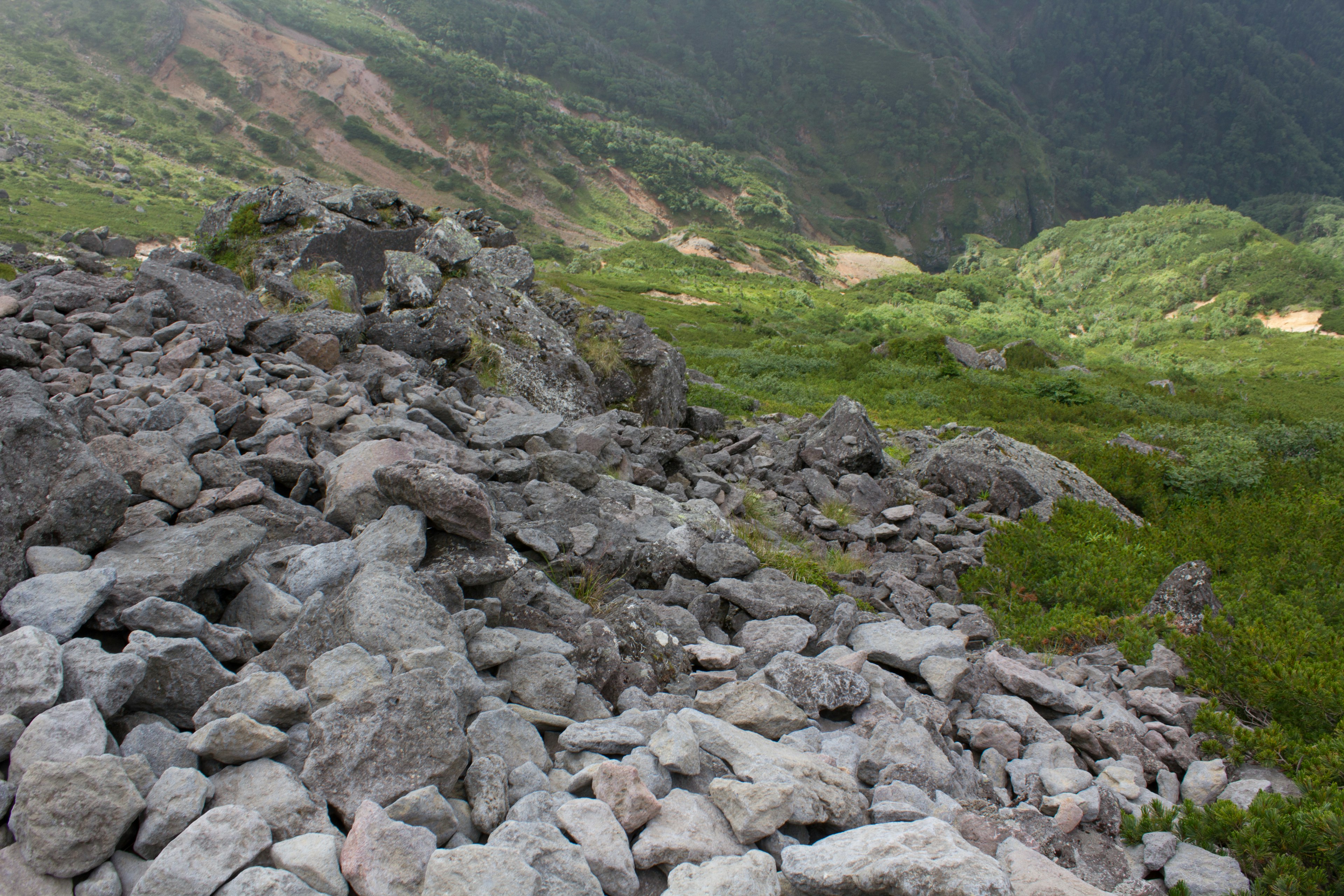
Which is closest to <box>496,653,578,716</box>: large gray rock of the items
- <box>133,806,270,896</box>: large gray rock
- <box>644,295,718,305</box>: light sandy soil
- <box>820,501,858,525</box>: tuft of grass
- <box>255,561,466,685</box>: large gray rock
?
<box>255,561,466,685</box>: large gray rock

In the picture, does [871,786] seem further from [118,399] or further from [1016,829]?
[118,399]

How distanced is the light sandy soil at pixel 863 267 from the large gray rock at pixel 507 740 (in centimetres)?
10611

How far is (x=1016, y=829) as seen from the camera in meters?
3.56

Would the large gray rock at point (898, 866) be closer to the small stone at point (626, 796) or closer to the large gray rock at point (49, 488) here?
the small stone at point (626, 796)

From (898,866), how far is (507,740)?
5.60 feet

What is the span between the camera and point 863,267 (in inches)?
4614

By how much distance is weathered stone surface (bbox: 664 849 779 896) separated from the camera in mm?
2613

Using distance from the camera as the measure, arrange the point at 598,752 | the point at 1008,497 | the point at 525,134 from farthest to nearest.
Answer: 1. the point at 525,134
2. the point at 1008,497
3. the point at 598,752

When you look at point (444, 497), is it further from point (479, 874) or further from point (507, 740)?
point (479, 874)

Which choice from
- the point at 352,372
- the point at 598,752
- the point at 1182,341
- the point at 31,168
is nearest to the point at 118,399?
the point at 352,372

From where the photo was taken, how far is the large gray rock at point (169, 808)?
2.38 m

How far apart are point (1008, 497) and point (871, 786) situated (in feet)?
32.1

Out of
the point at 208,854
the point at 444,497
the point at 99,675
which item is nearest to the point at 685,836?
the point at 208,854

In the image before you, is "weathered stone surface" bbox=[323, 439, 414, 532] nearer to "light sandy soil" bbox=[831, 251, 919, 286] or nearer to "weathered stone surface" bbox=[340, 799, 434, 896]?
"weathered stone surface" bbox=[340, 799, 434, 896]
